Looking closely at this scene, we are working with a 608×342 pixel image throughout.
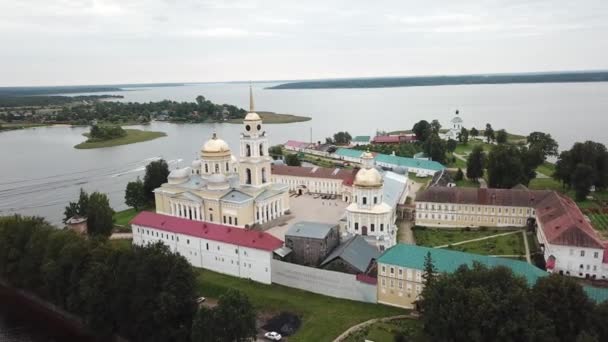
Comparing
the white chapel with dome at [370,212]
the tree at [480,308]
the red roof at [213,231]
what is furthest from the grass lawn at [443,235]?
the tree at [480,308]

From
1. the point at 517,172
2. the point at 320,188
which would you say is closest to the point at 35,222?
the point at 320,188

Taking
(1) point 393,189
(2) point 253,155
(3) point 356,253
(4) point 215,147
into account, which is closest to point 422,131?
(1) point 393,189

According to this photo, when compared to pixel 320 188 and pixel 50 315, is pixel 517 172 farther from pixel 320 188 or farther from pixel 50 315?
pixel 50 315

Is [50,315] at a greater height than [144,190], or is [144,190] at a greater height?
[144,190]

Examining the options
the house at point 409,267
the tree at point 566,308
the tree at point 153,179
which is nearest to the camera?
the tree at point 566,308

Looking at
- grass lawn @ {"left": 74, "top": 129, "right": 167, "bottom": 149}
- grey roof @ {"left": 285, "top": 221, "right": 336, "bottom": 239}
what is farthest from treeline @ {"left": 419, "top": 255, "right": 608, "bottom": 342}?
grass lawn @ {"left": 74, "top": 129, "right": 167, "bottom": 149}

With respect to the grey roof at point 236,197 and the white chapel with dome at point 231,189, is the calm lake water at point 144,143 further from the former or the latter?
the grey roof at point 236,197
